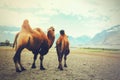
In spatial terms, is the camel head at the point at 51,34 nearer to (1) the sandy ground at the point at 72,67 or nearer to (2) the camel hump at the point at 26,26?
(1) the sandy ground at the point at 72,67

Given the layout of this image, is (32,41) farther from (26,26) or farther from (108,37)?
(108,37)

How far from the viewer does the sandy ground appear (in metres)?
3.47

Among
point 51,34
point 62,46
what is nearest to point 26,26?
point 51,34

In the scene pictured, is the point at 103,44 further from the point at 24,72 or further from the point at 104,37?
the point at 24,72

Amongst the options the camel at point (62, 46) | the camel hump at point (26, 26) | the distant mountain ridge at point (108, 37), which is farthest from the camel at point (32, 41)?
the distant mountain ridge at point (108, 37)

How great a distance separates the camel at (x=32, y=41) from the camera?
351 cm

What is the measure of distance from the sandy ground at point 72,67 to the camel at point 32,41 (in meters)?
0.06

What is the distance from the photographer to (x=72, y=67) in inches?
152

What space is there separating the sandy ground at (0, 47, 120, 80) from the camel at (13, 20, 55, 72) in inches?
2.2

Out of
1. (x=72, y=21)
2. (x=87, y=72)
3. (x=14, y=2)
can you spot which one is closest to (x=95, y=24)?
(x=72, y=21)

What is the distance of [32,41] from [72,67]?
711mm

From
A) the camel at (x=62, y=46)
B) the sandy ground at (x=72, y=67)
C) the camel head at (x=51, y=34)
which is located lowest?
the sandy ground at (x=72, y=67)

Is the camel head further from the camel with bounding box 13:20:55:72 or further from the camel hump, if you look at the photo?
the camel hump

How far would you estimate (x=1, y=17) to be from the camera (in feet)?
11.7
